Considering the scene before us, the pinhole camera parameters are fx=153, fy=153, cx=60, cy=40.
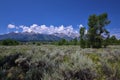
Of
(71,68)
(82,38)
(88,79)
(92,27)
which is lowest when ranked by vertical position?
(88,79)

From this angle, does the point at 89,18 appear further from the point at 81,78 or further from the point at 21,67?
the point at 81,78

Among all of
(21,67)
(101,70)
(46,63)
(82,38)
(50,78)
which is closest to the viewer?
(50,78)

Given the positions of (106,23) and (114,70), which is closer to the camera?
(114,70)

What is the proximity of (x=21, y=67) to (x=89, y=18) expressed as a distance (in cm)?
3029

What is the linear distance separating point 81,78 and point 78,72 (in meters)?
0.23

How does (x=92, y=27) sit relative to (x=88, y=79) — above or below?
above

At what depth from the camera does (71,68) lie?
18.1 ft

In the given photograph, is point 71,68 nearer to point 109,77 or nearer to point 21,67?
point 109,77

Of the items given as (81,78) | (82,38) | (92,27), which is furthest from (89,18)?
(81,78)

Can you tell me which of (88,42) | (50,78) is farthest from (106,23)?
(50,78)

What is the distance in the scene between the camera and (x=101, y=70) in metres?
6.18

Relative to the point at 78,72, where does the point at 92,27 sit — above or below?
above

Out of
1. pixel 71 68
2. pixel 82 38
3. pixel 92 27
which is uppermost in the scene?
pixel 92 27

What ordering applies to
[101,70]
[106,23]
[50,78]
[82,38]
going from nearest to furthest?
[50,78] → [101,70] → [106,23] → [82,38]
